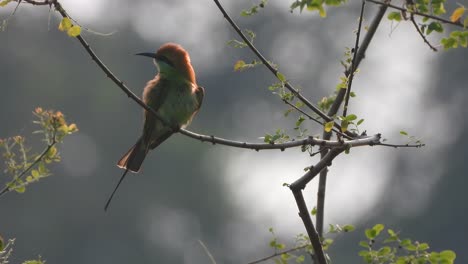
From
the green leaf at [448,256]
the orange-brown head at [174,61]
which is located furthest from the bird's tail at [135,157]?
the green leaf at [448,256]

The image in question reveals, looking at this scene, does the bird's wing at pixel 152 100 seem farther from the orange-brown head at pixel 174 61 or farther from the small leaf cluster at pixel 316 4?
the small leaf cluster at pixel 316 4

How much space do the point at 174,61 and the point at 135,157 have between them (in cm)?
41

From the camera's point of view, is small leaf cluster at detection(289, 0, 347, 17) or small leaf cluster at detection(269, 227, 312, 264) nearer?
small leaf cluster at detection(289, 0, 347, 17)

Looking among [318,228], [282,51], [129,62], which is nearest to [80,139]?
[129,62]

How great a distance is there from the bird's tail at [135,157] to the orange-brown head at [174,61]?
10.9 inches

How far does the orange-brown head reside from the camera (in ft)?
10.7

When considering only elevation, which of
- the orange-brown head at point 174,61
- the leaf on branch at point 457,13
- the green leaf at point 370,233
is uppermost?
the orange-brown head at point 174,61

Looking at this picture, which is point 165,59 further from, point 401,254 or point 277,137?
point 401,254

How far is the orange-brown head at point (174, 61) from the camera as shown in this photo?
3.28m

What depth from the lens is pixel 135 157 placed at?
3059 millimetres

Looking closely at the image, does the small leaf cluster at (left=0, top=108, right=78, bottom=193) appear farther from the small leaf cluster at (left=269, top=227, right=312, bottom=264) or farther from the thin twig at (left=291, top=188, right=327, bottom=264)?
the small leaf cluster at (left=269, top=227, right=312, bottom=264)

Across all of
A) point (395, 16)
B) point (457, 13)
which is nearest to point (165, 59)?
point (395, 16)

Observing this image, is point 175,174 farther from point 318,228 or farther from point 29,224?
point 318,228

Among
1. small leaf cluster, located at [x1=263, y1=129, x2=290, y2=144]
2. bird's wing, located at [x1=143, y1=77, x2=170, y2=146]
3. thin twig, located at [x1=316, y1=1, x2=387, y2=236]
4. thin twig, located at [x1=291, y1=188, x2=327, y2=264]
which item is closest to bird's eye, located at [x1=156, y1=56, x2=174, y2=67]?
bird's wing, located at [x1=143, y1=77, x2=170, y2=146]
